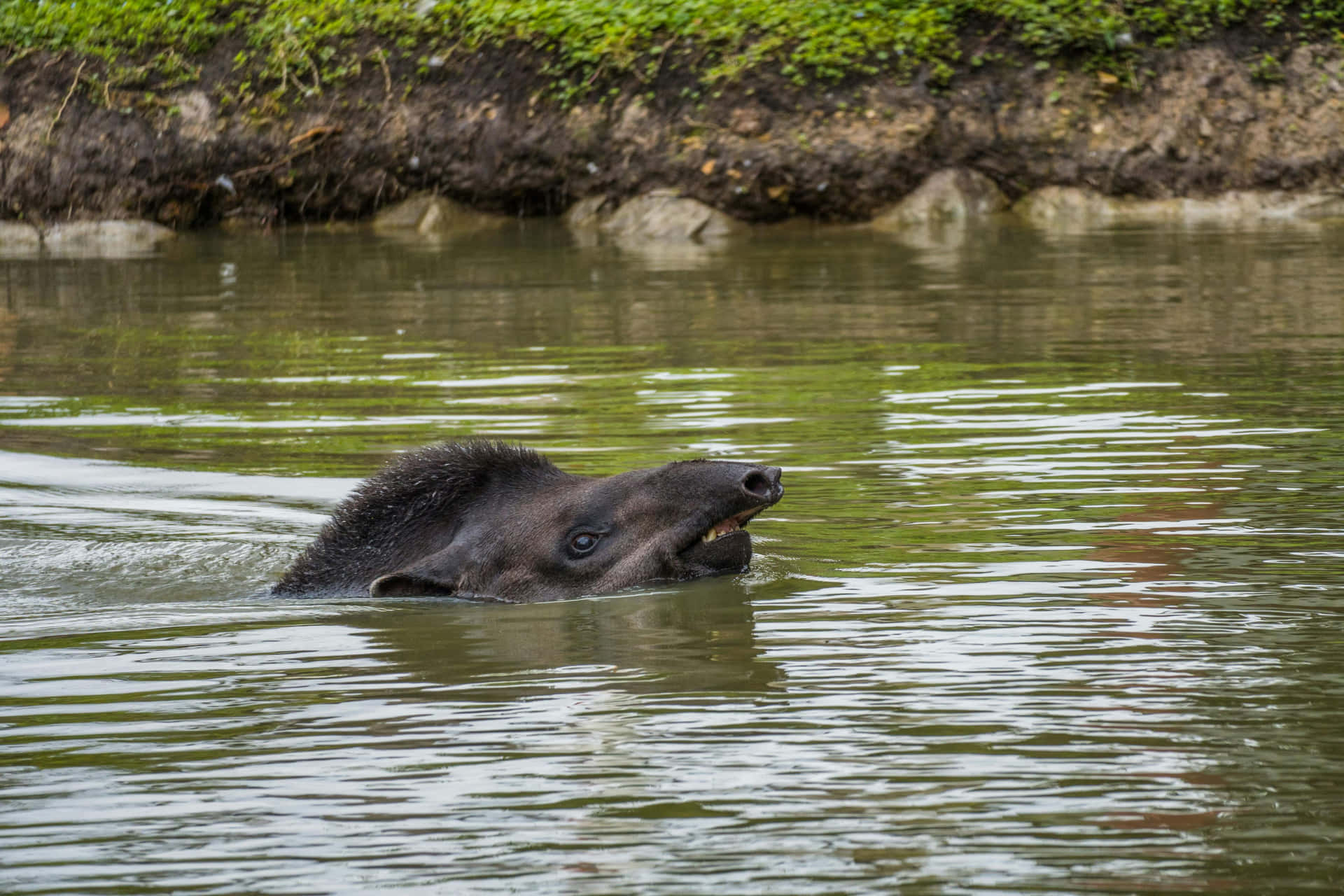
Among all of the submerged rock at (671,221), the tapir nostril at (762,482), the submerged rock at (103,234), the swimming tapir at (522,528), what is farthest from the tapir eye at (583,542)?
the submerged rock at (103,234)

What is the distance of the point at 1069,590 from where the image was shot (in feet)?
19.7

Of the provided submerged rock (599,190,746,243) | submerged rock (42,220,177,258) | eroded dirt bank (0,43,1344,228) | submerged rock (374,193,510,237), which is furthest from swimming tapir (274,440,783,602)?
submerged rock (42,220,177,258)

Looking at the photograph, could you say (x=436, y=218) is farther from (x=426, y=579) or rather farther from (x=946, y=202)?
(x=426, y=579)

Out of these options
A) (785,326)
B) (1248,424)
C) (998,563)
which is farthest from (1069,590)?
(785,326)

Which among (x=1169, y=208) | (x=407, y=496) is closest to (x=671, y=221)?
(x=1169, y=208)

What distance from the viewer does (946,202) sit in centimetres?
2219

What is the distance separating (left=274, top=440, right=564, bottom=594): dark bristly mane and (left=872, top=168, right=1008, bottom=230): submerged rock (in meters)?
16.0

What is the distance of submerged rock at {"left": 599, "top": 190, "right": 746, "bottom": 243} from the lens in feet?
73.4

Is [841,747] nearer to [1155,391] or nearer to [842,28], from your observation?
[1155,391]

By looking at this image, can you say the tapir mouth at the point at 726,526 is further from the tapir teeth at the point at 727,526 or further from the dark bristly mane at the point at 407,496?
the dark bristly mane at the point at 407,496

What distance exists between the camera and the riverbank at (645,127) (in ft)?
72.9

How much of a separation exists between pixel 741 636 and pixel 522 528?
1185 mm

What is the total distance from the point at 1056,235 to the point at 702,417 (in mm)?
11444

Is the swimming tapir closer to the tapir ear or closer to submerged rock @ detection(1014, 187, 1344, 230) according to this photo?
the tapir ear
